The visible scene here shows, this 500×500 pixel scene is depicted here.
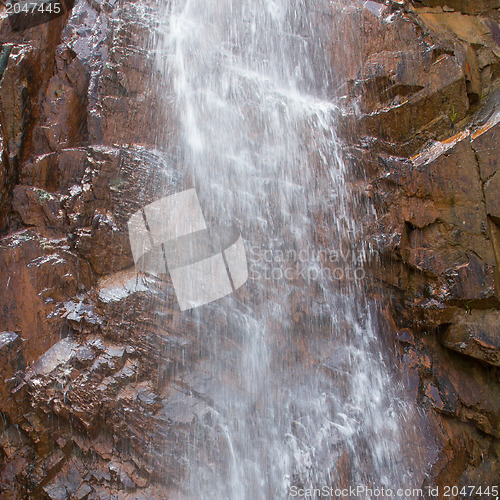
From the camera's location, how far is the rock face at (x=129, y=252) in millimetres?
4000

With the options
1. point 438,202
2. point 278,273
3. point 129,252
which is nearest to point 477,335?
point 438,202

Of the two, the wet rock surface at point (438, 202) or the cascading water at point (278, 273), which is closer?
the cascading water at point (278, 273)

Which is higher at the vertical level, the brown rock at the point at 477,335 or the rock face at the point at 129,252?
the rock face at the point at 129,252

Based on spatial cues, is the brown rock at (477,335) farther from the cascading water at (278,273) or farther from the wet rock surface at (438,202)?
the cascading water at (278,273)

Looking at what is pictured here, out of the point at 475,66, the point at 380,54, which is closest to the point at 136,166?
the point at 380,54

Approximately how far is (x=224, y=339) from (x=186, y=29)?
4288 mm

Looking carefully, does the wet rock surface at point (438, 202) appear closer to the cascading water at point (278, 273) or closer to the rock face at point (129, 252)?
the rock face at point (129, 252)

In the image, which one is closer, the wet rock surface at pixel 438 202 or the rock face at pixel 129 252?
the rock face at pixel 129 252

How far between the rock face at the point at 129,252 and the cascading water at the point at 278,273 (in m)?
0.27

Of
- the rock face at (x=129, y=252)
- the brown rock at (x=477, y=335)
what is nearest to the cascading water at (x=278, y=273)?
the rock face at (x=129, y=252)

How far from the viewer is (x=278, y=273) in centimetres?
477

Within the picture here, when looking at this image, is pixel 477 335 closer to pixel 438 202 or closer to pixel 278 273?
pixel 438 202

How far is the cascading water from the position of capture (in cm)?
404

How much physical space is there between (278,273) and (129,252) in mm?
1666
